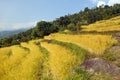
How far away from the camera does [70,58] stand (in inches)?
763

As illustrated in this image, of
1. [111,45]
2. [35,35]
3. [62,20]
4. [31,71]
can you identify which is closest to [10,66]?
[31,71]

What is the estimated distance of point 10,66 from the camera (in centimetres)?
2111

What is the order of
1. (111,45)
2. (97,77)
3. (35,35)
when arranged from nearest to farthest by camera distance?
(97,77), (111,45), (35,35)

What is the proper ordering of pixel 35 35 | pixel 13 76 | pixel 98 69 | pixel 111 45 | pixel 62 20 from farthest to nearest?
1. pixel 62 20
2. pixel 35 35
3. pixel 111 45
4. pixel 13 76
5. pixel 98 69

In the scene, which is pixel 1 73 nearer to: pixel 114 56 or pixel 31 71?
pixel 31 71

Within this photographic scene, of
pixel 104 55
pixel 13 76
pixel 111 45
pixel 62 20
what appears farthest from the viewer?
pixel 62 20

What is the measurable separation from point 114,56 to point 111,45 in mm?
4461

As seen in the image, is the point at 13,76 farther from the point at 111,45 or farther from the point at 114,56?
the point at 111,45

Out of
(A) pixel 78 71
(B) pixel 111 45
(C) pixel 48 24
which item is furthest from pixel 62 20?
(A) pixel 78 71

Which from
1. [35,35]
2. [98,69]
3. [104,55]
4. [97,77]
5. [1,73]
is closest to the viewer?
[97,77]

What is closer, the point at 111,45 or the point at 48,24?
the point at 111,45

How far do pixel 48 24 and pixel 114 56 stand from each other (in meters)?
95.0

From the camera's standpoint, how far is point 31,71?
59.8 ft

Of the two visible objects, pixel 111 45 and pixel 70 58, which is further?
pixel 111 45
